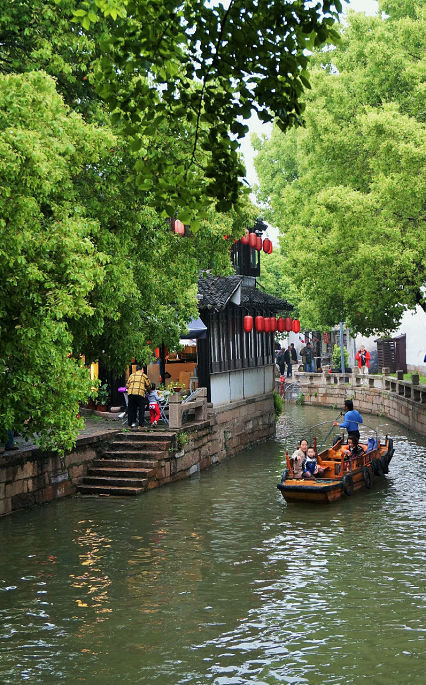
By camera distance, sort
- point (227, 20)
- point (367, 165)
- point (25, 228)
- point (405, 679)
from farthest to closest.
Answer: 1. point (367, 165)
2. point (25, 228)
3. point (405, 679)
4. point (227, 20)

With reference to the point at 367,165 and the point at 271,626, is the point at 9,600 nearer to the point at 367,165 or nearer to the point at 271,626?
the point at 271,626

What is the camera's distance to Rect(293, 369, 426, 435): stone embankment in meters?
34.0

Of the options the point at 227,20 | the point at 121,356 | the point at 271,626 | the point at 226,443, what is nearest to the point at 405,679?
the point at 271,626

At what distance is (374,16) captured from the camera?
33.8m

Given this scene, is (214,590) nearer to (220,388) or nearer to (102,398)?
(102,398)

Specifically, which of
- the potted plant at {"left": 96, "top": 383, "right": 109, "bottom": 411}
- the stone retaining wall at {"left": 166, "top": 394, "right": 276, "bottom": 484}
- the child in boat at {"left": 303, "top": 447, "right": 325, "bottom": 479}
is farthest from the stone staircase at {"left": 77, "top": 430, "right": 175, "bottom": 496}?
the child in boat at {"left": 303, "top": 447, "right": 325, "bottom": 479}

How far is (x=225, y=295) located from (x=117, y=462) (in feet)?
25.6

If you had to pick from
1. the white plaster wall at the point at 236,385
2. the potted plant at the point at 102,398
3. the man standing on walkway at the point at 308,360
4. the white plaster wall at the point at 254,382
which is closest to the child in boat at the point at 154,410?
the potted plant at the point at 102,398

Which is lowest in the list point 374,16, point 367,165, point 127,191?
point 127,191

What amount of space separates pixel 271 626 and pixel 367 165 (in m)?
22.9

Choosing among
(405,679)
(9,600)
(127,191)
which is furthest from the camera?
(127,191)

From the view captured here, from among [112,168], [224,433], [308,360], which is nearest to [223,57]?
[112,168]

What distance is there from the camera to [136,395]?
2425cm

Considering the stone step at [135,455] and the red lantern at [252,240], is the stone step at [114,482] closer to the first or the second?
the stone step at [135,455]
